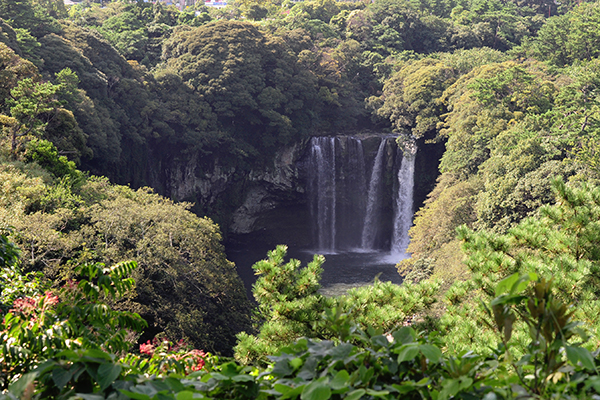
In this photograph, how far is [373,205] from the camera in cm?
2798

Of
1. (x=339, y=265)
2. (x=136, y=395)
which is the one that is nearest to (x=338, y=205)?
(x=339, y=265)

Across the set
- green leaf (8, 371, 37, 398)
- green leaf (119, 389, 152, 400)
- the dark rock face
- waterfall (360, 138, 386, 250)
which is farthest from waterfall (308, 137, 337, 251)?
green leaf (8, 371, 37, 398)

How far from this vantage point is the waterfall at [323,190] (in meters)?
27.5

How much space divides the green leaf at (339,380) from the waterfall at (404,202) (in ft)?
83.3

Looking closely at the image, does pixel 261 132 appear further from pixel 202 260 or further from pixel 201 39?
pixel 202 260

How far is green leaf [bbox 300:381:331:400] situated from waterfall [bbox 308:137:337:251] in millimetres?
26080

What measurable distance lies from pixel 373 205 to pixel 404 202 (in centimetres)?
202

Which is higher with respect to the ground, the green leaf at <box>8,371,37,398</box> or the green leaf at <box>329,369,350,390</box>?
the green leaf at <box>8,371,37,398</box>

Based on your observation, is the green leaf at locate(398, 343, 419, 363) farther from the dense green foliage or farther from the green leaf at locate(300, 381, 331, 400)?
the green leaf at locate(300, 381, 331, 400)

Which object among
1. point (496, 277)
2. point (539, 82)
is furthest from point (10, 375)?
point (539, 82)

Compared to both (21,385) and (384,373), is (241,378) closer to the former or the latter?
(384,373)

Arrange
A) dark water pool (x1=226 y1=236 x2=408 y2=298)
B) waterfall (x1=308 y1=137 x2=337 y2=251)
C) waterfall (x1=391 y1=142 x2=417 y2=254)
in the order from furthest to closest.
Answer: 1. waterfall (x1=308 y1=137 x2=337 y2=251)
2. waterfall (x1=391 y1=142 x2=417 y2=254)
3. dark water pool (x1=226 y1=236 x2=408 y2=298)

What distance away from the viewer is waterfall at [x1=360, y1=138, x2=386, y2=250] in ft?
89.0

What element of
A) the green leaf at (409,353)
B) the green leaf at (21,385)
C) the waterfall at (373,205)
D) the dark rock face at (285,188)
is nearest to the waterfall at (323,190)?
the dark rock face at (285,188)
